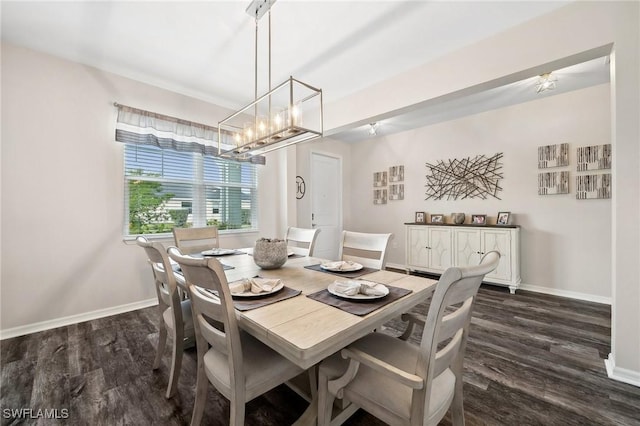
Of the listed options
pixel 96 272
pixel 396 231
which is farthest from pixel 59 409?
pixel 396 231

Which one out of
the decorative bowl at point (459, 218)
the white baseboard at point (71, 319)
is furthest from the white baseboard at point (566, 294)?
the white baseboard at point (71, 319)

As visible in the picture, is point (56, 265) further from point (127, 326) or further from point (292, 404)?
point (292, 404)

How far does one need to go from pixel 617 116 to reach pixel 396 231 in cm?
342

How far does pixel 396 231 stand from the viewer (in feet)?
16.4

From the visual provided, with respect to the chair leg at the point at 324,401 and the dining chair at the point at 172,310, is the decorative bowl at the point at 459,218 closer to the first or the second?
the chair leg at the point at 324,401

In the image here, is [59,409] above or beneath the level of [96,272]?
beneath

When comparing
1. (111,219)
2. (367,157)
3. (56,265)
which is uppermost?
(367,157)

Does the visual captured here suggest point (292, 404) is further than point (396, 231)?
A: No

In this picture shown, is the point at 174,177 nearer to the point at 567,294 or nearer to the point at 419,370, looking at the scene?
the point at 419,370

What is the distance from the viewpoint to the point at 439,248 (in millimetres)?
4070

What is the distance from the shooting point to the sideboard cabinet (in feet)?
11.4

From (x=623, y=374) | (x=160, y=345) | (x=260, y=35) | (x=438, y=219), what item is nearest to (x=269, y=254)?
(x=160, y=345)

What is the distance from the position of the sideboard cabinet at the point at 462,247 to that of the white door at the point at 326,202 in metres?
Answer: 1.48

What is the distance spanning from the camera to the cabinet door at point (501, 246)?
3.48 metres
